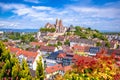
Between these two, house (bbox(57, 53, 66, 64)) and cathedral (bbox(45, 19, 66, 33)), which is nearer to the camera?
house (bbox(57, 53, 66, 64))

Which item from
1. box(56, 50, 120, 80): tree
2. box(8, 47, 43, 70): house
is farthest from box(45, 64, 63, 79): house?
box(56, 50, 120, 80): tree

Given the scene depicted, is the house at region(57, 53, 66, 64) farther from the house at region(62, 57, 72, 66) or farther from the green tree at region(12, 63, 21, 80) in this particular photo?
the green tree at region(12, 63, 21, 80)

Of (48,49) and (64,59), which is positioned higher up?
(48,49)

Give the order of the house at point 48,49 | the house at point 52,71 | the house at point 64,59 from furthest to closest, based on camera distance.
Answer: the house at point 48,49, the house at point 64,59, the house at point 52,71

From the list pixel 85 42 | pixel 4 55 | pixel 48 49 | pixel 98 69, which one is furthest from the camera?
pixel 85 42

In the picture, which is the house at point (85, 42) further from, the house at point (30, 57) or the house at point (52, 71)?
the house at point (52, 71)

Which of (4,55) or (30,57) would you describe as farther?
(30,57)

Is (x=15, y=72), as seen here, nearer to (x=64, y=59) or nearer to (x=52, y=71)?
(x=52, y=71)

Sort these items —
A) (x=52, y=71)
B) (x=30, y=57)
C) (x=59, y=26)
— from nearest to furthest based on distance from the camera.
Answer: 1. (x=52, y=71)
2. (x=30, y=57)
3. (x=59, y=26)

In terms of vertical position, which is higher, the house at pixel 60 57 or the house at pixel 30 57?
the house at pixel 30 57

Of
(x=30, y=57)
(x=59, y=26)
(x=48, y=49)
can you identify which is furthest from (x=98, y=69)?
(x=59, y=26)

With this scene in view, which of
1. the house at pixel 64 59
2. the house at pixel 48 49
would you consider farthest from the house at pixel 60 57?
the house at pixel 48 49

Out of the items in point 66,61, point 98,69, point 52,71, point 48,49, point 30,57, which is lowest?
point 66,61

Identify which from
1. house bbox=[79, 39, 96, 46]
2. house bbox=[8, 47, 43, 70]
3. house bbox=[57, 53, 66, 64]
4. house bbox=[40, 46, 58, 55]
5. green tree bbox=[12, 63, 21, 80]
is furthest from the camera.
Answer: house bbox=[79, 39, 96, 46]
